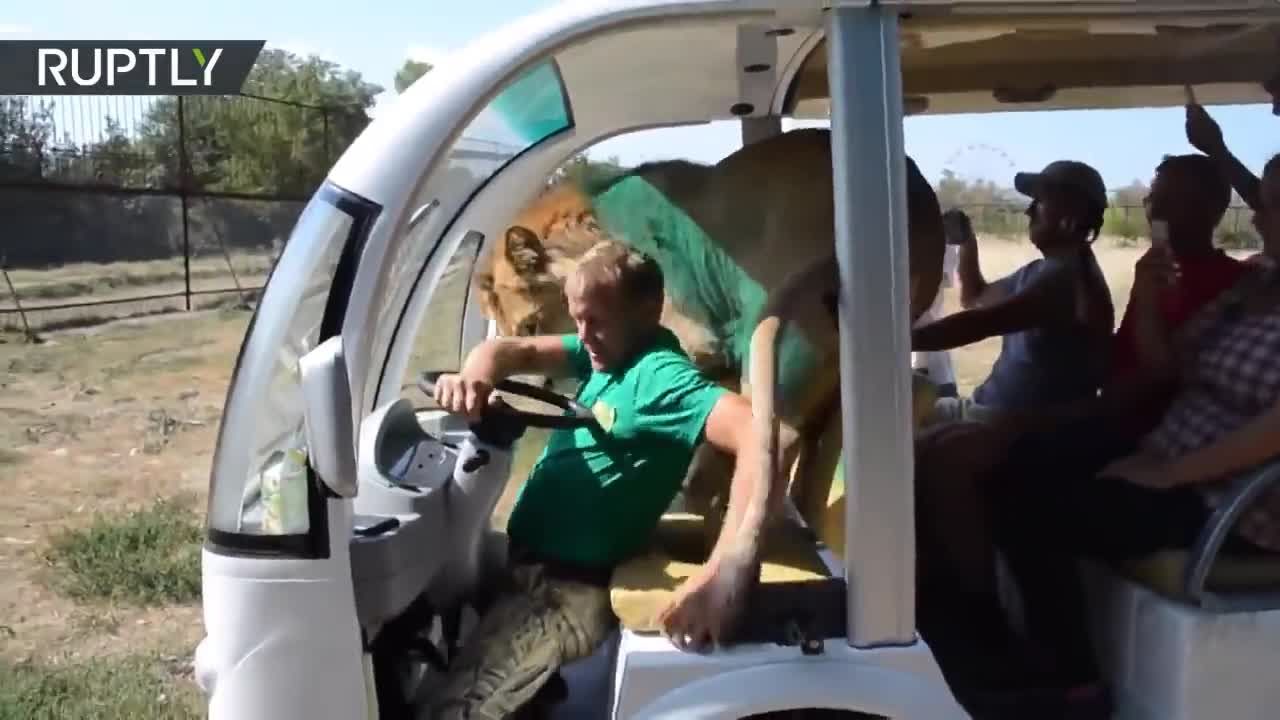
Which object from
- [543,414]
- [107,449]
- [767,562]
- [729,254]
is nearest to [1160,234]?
[729,254]

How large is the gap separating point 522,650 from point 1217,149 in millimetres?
1944

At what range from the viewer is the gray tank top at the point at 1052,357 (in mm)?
3049

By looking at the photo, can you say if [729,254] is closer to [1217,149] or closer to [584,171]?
[584,171]

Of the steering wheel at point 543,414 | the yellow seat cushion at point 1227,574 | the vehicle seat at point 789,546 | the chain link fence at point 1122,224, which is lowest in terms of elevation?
the yellow seat cushion at point 1227,574

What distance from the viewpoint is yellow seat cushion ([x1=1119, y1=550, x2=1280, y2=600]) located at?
2426 mm

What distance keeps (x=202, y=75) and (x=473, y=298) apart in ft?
41.4

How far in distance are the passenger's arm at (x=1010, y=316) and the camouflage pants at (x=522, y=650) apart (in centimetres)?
102

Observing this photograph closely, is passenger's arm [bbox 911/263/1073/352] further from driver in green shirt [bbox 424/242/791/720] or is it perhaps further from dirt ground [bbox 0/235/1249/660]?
driver in green shirt [bbox 424/242/791/720]

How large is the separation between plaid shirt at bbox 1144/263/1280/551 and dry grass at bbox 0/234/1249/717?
293 millimetres

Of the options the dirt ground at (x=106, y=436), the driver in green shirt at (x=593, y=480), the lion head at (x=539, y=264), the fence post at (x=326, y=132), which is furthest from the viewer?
the fence post at (x=326, y=132)

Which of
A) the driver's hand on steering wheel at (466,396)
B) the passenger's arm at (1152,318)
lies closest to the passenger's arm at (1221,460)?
the passenger's arm at (1152,318)

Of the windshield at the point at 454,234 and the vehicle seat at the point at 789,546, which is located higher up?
the windshield at the point at 454,234

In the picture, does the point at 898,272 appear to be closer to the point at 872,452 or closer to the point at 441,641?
the point at 872,452

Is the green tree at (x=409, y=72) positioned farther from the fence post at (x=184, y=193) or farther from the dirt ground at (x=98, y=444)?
the fence post at (x=184, y=193)
